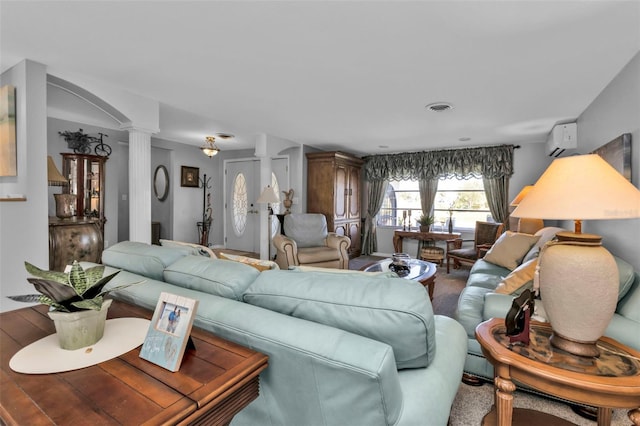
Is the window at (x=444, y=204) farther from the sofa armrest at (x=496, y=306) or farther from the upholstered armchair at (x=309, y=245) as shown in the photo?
the sofa armrest at (x=496, y=306)

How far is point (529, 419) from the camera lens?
1611 mm

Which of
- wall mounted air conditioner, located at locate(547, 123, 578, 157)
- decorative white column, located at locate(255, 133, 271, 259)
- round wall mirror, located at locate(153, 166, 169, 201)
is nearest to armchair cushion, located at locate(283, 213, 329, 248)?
decorative white column, located at locate(255, 133, 271, 259)

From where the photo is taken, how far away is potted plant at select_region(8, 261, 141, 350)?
0.98 m

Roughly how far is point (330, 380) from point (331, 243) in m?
3.86

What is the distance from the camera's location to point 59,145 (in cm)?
450

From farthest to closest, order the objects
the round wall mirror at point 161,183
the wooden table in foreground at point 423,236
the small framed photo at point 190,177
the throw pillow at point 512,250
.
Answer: the small framed photo at point 190,177, the round wall mirror at point 161,183, the wooden table in foreground at point 423,236, the throw pillow at point 512,250

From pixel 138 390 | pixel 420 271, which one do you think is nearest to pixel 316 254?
pixel 420 271

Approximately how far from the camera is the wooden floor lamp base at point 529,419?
1.58m

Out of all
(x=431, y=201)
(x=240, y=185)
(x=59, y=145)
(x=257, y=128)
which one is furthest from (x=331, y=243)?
(x=59, y=145)

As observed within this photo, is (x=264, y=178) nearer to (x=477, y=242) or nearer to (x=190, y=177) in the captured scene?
(x=190, y=177)

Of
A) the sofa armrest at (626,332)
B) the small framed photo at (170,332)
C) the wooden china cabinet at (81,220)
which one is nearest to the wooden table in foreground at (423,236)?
the sofa armrest at (626,332)

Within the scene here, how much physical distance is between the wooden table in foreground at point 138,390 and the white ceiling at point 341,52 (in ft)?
5.72

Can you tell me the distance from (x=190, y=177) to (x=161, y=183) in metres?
0.56

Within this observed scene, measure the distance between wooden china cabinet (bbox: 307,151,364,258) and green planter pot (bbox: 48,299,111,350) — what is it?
15.7 ft
